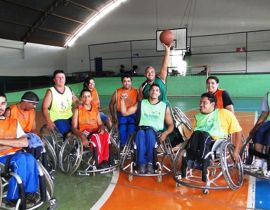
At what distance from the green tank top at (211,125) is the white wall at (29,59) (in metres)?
11.5

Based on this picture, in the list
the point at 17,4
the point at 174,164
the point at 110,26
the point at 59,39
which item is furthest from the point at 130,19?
the point at 174,164

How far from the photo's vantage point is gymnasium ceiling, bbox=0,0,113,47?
11601 millimetres

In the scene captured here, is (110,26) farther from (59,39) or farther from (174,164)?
(174,164)

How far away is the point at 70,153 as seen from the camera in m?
3.22

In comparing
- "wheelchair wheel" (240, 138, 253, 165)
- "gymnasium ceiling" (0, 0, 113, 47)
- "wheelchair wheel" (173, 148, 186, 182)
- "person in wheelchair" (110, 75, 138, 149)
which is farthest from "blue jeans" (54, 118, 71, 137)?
"gymnasium ceiling" (0, 0, 113, 47)

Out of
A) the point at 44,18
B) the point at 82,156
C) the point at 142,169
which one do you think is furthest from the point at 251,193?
the point at 44,18

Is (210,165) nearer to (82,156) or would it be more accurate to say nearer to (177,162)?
(177,162)

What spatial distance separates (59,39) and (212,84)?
13.0 m

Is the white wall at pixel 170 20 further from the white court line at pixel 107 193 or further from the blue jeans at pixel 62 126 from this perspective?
the white court line at pixel 107 193

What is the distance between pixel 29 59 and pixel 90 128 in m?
11.8

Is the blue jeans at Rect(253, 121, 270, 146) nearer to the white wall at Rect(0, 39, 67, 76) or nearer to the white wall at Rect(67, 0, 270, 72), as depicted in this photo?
the white wall at Rect(67, 0, 270, 72)

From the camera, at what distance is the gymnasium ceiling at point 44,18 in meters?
11.6

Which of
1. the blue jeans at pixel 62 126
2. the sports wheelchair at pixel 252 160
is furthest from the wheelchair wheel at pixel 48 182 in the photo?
the sports wheelchair at pixel 252 160

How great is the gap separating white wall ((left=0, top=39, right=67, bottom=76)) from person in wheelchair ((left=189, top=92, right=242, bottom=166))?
11476 mm
